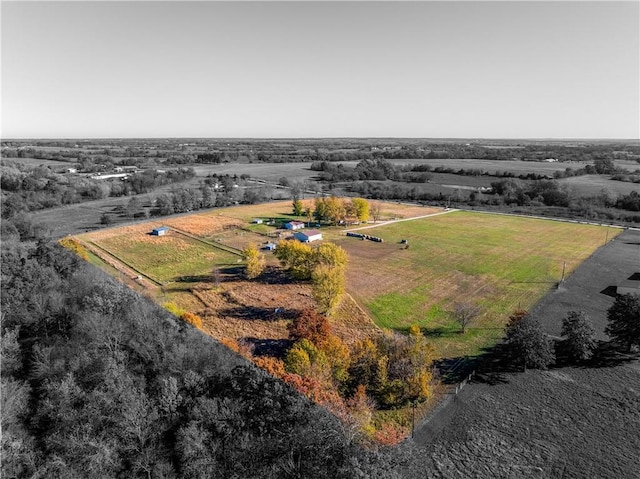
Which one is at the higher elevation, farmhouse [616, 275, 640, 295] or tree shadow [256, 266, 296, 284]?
farmhouse [616, 275, 640, 295]

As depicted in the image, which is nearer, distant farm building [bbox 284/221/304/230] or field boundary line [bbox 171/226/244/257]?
field boundary line [bbox 171/226/244/257]

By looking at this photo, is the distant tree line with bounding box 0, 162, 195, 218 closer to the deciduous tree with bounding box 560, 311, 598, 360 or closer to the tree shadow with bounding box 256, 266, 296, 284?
the tree shadow with bounding box 256, 266, 296, 284

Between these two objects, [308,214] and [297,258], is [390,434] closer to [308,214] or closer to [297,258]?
[297,258]

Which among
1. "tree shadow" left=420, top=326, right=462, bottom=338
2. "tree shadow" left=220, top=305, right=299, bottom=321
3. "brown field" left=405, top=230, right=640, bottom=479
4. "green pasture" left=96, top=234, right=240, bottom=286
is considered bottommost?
"brown field" left=405, top=230, right=640, bottom=479

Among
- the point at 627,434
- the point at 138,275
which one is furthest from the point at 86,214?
the point at 627,434

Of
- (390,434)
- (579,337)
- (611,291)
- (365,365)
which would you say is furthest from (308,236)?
(390,434)

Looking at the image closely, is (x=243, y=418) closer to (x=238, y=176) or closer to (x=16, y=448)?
(x=16, y=448)

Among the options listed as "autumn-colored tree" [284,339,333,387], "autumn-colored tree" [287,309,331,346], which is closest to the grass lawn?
"autumn-colored tree" [287,309,331,346]

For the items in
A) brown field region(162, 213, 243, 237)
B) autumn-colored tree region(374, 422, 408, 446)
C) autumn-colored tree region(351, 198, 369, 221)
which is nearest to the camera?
autumn-colored tree region(374, 422, 408, 446)
